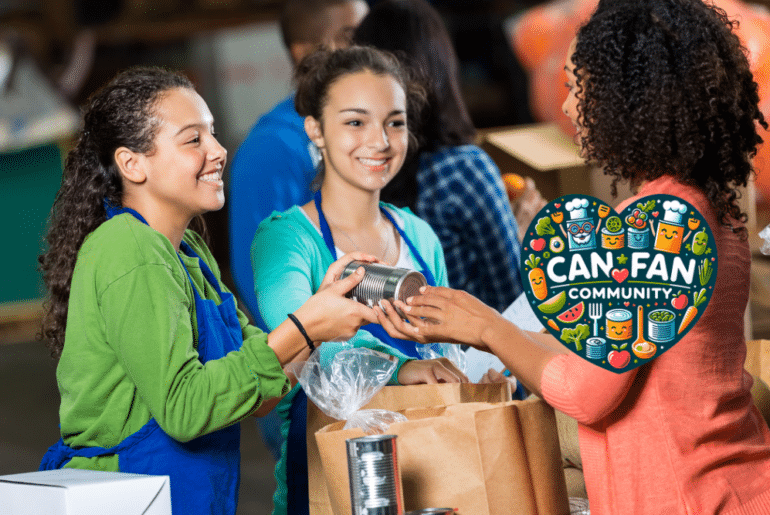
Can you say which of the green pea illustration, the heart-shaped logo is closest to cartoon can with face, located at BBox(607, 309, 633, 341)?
the heart-shaped logo

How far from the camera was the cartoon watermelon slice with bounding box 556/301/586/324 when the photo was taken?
1012 mm

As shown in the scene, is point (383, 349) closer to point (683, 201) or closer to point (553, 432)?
point (553, 432)

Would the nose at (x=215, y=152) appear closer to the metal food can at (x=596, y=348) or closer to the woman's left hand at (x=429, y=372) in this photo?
the woman's left hand at (x=429, y=372)

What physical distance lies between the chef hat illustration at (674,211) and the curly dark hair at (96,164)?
0.79 metres

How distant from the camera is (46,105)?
589cm

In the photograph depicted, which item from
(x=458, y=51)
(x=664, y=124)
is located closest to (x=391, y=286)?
(x=664, y=124)

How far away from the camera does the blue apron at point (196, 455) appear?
4.04 feet

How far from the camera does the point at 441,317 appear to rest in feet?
4.26

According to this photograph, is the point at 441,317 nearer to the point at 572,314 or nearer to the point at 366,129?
the point at 572,314

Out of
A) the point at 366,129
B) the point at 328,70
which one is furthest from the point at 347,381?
the point at 328,70

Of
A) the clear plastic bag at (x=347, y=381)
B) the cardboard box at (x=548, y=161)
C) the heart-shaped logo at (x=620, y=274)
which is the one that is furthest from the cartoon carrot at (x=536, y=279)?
the cardboard box at (x=548, y=161)

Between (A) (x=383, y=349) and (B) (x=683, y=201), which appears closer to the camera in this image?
(B) (x=683, y=201)

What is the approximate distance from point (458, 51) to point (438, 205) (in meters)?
3.95

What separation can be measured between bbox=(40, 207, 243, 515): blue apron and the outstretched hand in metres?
0.14
